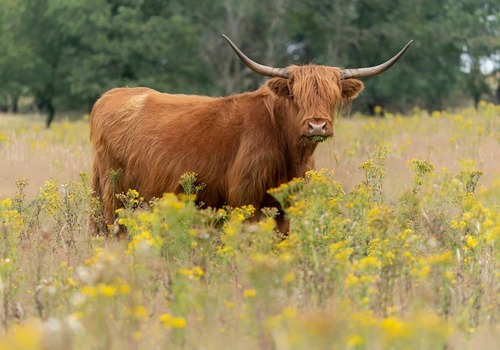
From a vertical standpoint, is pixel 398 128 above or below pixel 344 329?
below

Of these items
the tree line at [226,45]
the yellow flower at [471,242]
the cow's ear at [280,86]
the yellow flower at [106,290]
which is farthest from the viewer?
the tree line at [226,45]

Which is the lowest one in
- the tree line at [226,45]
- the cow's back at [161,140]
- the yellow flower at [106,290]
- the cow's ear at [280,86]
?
the tree line at [226,45]

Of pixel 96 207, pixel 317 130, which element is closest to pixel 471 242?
pixel 317 130

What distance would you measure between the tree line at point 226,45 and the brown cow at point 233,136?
2521 centimetres

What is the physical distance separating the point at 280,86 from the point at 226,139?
0.63 m

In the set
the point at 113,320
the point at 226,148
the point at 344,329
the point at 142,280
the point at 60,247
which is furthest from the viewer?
the point at 226,148

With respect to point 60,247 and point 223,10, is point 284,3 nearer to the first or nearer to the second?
point 223,10

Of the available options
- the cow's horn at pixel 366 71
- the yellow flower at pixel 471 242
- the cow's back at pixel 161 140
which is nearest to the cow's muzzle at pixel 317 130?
the cow's back at pixel 161 140

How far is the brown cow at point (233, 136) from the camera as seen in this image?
657 centimetres

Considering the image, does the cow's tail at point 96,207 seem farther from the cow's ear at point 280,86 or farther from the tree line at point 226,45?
the tree line at point 226,45

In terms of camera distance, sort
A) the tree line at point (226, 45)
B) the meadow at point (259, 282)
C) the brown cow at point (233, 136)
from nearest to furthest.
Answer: the meadow at point (259, 282), the brown cow at point (233, 136), the tree line at point (226, 45)

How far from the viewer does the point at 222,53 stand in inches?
1455

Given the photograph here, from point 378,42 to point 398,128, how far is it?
78.0ft

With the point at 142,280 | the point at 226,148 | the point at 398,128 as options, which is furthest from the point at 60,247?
the point at 398,128
